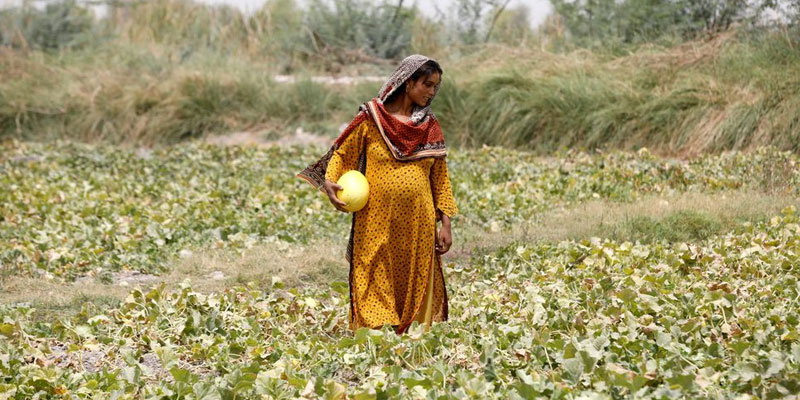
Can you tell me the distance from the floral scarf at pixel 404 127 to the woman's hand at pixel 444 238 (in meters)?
0.33

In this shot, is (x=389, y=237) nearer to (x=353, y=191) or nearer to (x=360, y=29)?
(x=353, y=191)

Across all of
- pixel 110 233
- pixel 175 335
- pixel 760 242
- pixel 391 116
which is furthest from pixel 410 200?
pixel 110 233

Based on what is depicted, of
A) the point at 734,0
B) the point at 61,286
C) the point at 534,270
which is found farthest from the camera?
the point at 734,0

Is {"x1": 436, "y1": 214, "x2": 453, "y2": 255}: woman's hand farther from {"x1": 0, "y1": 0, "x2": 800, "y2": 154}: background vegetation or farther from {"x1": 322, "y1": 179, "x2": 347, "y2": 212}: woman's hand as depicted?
{"x1": 0, "y1": 0, "x2": 800, "y2": 154}: background vegetation

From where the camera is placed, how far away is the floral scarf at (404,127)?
4.65 m

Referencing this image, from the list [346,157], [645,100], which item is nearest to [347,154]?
[346,157]

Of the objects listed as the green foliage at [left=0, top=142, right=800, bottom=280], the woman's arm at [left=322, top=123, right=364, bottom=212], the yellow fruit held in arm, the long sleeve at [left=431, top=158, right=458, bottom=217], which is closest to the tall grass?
the green foliage at [left=0, top=142, right=800, bottom=280]

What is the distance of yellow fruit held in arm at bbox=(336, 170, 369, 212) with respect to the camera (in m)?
4.55

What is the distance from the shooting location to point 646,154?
404 inches

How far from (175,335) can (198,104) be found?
11.1 m

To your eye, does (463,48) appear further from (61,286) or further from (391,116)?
(391,116)

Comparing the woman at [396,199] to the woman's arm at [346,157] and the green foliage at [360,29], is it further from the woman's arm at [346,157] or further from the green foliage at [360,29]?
the green foliage at [360,29]

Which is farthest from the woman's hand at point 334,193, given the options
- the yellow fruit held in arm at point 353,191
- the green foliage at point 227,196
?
the green foliage at point 227,196

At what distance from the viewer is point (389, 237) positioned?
15.4 ft
